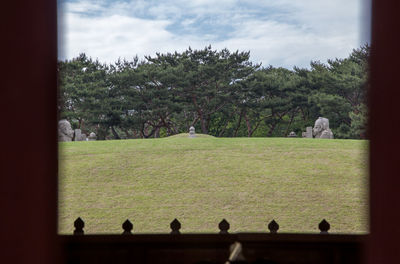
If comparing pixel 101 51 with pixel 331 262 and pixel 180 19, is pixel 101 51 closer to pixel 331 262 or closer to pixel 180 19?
pixel 180 19

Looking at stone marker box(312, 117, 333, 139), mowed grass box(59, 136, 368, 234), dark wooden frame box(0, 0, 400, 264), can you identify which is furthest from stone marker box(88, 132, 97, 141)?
dark wooden frame box(0, 0, 400, 264)

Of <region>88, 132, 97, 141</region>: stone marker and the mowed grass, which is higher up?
<region>88, 132, 97, 141</region>: stone marker

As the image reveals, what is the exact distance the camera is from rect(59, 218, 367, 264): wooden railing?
133 cm

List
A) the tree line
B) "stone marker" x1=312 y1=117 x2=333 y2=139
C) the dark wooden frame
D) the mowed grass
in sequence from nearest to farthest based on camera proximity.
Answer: the dark wooden frame < the mowed grass < "stone marker" x1=312 y1=117 x2=333 y2=139 < the tree line

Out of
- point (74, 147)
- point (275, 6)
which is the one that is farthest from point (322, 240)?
point (275, 6)

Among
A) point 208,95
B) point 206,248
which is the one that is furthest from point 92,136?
point 206,248

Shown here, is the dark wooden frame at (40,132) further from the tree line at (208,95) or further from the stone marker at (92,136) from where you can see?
the stone marker at (92,136)

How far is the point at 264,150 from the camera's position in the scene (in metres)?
10.9

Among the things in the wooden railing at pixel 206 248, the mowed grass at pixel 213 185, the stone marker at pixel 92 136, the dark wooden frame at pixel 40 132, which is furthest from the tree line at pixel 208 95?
the dark wooden frame at pixel 40 132

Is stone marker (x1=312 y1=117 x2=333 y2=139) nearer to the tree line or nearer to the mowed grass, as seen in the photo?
the tree line

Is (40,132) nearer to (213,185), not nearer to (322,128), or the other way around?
(213,185)

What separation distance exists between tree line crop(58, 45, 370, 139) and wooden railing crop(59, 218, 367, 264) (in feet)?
38.9

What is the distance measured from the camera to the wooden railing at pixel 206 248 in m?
1.33

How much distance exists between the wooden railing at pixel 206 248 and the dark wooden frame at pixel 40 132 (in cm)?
66
